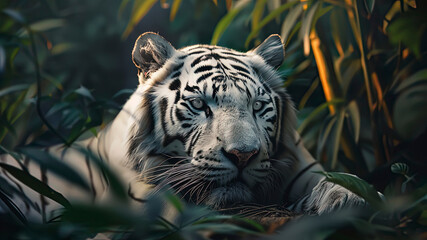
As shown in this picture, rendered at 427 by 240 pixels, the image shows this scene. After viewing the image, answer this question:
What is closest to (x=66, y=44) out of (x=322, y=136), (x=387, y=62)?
(x=322, y=136)

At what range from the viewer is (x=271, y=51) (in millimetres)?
1275

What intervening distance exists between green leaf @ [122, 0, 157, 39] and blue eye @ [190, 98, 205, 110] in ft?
1.38

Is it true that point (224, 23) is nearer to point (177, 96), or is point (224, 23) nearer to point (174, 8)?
point (174, 8)

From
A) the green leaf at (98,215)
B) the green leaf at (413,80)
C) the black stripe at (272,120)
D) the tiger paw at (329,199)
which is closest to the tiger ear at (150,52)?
the black stripe at (272,120)

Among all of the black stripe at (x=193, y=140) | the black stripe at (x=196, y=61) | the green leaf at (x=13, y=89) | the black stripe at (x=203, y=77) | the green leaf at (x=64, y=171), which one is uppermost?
the black stripe at (x=196, y=61)

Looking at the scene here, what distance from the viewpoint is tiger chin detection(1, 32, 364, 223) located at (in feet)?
3.41

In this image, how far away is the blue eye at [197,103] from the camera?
1.12 metres

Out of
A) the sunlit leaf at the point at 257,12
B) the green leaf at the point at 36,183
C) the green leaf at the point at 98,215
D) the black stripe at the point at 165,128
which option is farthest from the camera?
the sunlit leaf at the point at 257,12

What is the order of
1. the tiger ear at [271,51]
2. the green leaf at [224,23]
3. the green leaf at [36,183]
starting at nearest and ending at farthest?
the green leaf at [36,183]
the tiger ear at [271,51]
the green leaf at [224,23]

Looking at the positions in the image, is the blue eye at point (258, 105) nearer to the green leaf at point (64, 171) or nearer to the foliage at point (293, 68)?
the foliage at point (293, 68)

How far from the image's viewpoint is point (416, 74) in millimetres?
1381

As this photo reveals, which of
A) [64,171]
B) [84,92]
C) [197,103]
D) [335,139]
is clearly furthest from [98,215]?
[335,139]

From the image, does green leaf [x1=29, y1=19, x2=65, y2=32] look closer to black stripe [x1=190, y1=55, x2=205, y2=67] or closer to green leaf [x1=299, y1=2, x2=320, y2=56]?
black stripe [x1=190, y1=55, x2=205, y2=67]

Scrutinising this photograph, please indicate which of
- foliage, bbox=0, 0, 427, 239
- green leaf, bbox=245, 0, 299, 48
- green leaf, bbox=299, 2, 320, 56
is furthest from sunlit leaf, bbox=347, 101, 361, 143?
green leaf, bbox=245, 0, 299, 48
